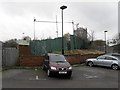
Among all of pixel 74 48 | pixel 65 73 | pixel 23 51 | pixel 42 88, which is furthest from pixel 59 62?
pixel 74 48

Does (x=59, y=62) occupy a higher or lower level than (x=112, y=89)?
higher

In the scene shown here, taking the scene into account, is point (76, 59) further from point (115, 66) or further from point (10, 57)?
point (10, 57)

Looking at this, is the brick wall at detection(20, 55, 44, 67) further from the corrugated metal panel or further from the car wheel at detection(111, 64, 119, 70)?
the car wheel at detection(111, 64, 119, 70)

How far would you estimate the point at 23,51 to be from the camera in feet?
89.9

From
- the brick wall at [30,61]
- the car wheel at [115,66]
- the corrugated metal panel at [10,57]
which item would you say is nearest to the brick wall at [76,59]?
the brick wall at [30,61]

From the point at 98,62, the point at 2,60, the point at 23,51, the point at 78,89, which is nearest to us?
the point at 78,89

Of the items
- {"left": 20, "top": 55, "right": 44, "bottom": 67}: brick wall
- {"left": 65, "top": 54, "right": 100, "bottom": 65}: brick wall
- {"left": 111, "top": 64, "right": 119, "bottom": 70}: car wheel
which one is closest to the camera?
{"left": 111, "top": 64, "right": 119, "bottom": 70}: car wheel

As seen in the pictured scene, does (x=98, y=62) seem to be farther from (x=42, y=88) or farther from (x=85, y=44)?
(x=85, y=44)

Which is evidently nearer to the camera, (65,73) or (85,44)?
(65,73)

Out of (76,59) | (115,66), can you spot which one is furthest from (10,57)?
(115,66)

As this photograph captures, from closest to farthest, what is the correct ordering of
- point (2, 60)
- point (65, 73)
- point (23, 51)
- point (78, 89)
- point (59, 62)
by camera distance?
point (78, 89), point (65, 73), point (59, 62), point (2, 60), point (23, 51)

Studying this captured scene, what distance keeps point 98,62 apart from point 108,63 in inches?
46.6

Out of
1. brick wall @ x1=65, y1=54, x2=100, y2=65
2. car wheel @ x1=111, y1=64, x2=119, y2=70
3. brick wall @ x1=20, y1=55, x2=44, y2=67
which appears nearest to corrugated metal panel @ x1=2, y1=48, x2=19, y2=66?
brick wall @ x1=20, y1=55, x2=44, y2=67

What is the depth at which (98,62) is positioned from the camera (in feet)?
78.4
